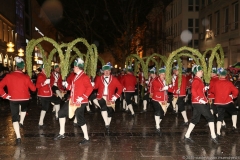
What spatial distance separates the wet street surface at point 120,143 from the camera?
294 inches

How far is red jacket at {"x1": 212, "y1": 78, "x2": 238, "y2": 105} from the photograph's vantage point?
30.1 feet

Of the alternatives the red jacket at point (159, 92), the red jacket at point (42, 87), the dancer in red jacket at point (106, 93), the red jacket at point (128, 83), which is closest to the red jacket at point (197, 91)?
the red jacket at point (159, 92)

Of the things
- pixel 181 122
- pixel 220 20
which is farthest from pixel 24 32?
pixel 181 122

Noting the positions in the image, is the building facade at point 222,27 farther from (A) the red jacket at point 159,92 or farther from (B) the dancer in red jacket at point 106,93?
(B) the dancer in red jacket at point 106,93

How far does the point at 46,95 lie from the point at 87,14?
1907cm

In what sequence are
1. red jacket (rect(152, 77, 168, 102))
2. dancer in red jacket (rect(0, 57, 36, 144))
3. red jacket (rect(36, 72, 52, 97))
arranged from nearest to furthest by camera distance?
1. dancer in red jacket (rect(0, 57, 36, 144))
2. red jacket (rect(152, 77, 168, 102))
3. red jacket (rect(36, 72, 52, 97))

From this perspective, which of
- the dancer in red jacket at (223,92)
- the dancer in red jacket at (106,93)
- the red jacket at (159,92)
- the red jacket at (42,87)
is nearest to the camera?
the dancer in red jacket at (223,92)

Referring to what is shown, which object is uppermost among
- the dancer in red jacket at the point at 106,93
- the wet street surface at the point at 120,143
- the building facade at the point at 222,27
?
the building facade at the point at 222,27

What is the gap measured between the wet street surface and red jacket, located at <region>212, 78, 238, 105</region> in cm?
102

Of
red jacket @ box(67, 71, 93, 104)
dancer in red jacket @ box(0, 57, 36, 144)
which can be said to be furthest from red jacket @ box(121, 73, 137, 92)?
dancer in red jacket @ box(0, 57, 36, 144)

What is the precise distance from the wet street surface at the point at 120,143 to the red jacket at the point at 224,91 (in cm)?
102

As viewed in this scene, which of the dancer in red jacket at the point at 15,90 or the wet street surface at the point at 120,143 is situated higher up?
the dancer in red jacket at the point at 15,90

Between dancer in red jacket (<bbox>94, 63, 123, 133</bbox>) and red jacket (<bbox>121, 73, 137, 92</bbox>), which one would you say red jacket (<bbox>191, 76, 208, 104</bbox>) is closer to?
dancer in red jacket (<bbox>94, 63, 123, 133</bbox>)

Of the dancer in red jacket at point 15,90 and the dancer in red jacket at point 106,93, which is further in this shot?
the dancer in red jacket at point 106,93
